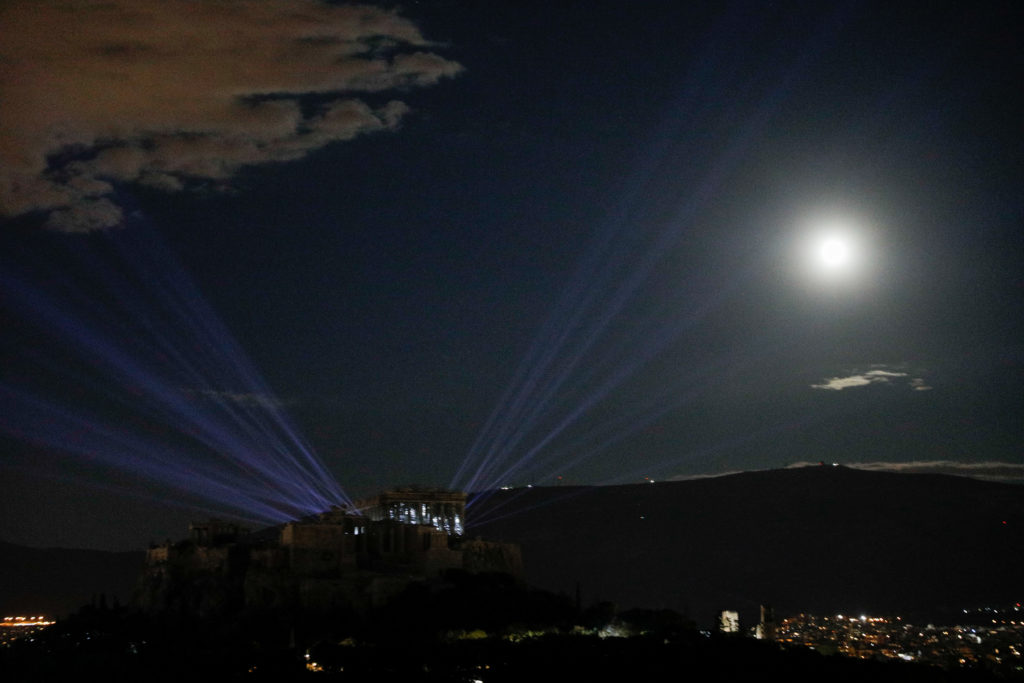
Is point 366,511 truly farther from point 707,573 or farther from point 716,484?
point 716,484

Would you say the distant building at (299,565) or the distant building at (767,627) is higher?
the distant building at (299,565)

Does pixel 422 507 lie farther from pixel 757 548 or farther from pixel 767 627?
pixel 757 548

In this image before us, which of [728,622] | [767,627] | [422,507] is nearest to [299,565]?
[422,507]

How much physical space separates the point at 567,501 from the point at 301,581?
129801 mm

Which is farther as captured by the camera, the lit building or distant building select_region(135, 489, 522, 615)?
the lit building

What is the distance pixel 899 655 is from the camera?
3354 inches

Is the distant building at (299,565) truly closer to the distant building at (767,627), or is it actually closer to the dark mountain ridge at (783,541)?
the distant building at (767,627)

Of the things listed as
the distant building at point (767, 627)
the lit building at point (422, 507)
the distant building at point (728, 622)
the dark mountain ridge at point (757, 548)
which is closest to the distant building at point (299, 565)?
the lit building at point (422, 507)

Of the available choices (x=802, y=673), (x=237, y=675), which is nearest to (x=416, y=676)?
(x=237, y=675)

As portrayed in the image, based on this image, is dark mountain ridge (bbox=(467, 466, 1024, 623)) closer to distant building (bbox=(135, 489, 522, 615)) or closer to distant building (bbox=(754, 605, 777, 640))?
distant building (bbox=(754, 605, 777, 640))

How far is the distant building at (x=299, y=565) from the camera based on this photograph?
6919 cm

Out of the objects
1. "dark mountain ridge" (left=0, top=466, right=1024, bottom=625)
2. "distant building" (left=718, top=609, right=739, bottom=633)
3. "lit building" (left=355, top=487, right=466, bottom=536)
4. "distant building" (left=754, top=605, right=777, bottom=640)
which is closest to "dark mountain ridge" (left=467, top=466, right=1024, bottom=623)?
"dark mountain ridge" (left=0, top=466, right=1024, bottom=625)

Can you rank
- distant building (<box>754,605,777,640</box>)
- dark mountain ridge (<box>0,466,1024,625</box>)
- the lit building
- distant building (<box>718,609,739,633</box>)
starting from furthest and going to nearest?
dark mountain ridge (<box>0,466,1024,625</box>), the lit building, distant building (<box>754,605,777,640</box>), distant building (<box>718,609,739,633</box>)

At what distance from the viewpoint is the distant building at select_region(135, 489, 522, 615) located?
69188 mm
